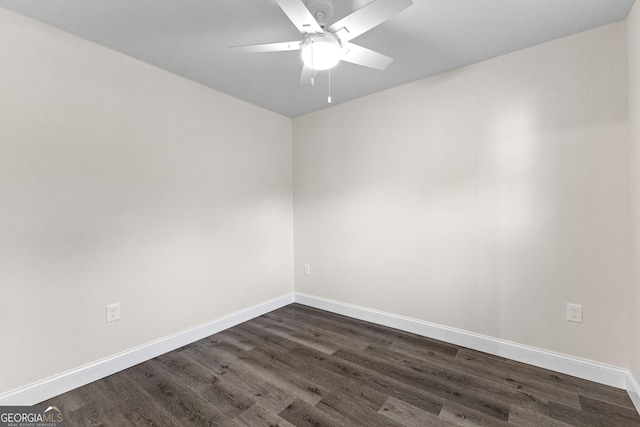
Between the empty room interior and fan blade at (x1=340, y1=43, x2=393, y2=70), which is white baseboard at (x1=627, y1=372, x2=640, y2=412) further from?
fan blade at (x1=340, y1=43, x2=393, y2=70)

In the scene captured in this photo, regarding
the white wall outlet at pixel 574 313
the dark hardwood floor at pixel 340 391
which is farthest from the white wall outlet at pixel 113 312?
the white wall outlet at pixel 574 313

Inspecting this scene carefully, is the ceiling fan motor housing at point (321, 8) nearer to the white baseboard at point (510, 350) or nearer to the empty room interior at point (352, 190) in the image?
the empty room interior at point (352, 190)

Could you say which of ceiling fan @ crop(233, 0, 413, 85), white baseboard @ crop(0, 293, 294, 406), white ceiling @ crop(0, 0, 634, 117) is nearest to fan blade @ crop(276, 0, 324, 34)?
Result: ceiling fan @ crop(233, 0, 413, 85)

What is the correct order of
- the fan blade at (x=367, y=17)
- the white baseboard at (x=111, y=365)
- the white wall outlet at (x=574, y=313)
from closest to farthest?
the fan blade at (x=367, y=17)
the white baseboard at (x=111, y=365)
the white wall outlet at (x=574, y=313)

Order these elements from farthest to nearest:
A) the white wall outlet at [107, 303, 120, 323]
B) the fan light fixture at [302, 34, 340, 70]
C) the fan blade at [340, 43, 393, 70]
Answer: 1. the white wall outlet at [107, 303, 120, 323]
2. the fan blade at [340, 43, 393, 70]
3. the fan light fixture at [302, 34, 340, 70]

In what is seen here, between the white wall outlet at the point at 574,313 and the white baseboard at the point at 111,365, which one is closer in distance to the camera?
the white baseboard at the point at 111,365

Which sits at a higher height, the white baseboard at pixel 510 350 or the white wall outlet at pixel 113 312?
the white wall outlet at pixel 113 312

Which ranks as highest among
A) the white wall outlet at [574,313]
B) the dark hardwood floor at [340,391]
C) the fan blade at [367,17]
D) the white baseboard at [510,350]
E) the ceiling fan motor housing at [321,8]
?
the ceiling fan motor housing at [321,8]

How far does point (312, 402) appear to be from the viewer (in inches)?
66.8

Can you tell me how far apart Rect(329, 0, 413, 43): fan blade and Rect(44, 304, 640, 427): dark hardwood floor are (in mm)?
2055

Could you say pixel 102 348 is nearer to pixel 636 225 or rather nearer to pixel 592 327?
pixel 592 327

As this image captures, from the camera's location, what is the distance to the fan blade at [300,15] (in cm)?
120

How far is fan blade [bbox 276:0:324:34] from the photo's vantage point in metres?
1.20

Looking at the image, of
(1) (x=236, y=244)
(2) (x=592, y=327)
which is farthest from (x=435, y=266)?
(1) (x=236, y=244)
